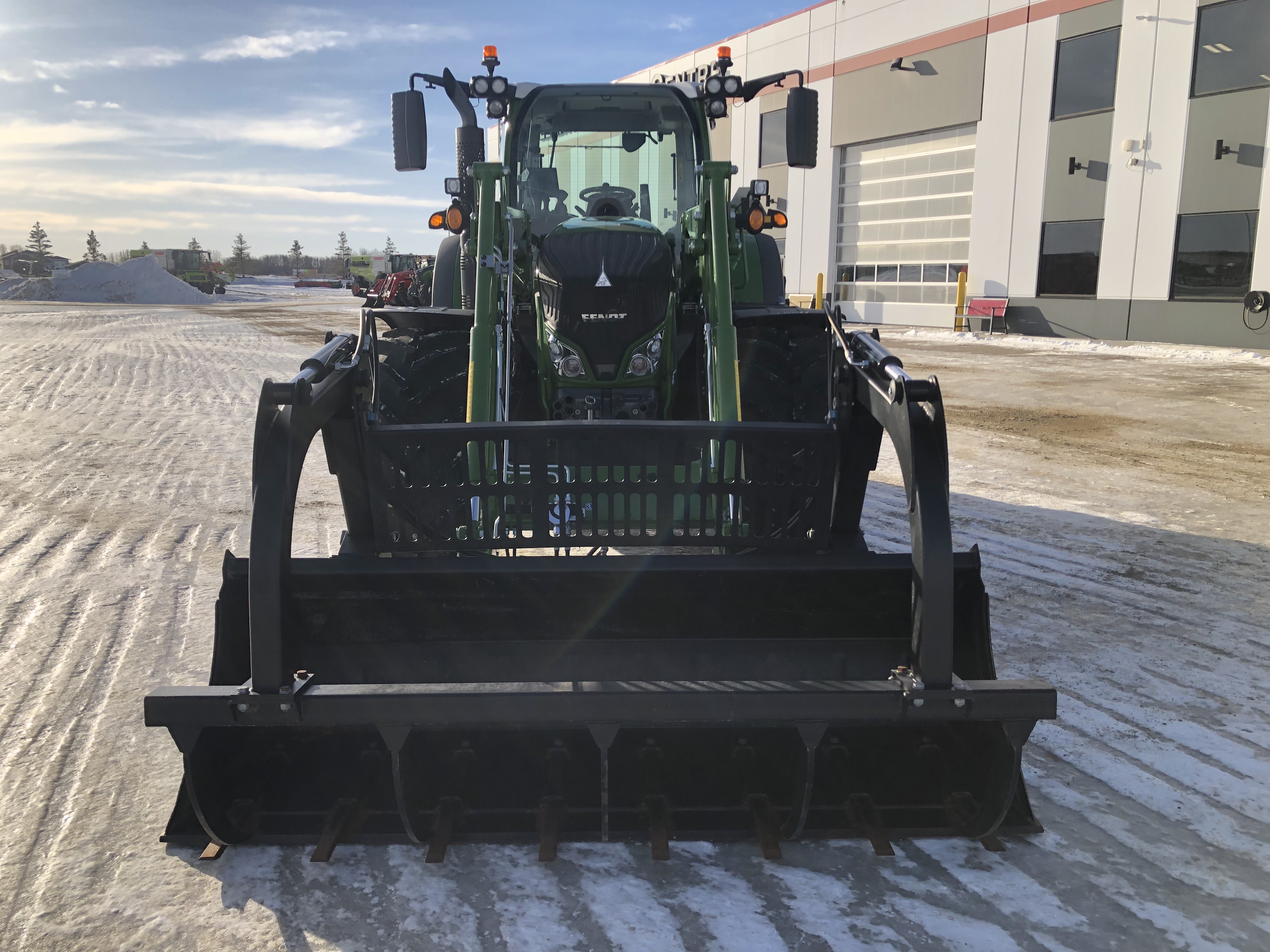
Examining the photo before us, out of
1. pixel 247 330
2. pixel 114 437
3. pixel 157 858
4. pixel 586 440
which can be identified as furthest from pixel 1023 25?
pixel 157 858

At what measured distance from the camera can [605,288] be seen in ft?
11.9

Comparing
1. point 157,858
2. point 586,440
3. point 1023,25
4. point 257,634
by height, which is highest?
point 1023,25

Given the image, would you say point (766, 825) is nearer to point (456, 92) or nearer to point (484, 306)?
point (484, 306)

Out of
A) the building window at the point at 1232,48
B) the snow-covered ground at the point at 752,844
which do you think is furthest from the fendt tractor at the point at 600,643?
the building window at the point at 1232,48

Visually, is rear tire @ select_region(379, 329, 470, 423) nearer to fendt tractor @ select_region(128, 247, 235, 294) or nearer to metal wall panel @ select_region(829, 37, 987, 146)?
metal wall panel @ select_region(829, 37, 987, 146)

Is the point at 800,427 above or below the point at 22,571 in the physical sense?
above

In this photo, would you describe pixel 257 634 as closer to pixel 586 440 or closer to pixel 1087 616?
pixel 586 440

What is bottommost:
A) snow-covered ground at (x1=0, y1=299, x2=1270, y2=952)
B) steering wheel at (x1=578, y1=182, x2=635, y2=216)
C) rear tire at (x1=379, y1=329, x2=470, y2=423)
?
snow-covered ground at (x1=0, y1=299, x2=1270, y2=952)

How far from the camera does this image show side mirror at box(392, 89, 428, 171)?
450 centimetres

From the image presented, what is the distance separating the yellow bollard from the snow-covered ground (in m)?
16.4

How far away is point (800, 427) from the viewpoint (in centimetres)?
295

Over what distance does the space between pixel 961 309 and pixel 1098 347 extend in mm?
4789

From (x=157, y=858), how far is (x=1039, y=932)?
2199 millimetres

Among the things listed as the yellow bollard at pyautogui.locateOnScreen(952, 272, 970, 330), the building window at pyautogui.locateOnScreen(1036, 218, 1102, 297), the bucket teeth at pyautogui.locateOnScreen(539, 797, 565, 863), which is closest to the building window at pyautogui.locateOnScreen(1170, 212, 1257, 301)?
the building window at pyautogui.locateOnScreen(1036, 218, 1102, 297)
